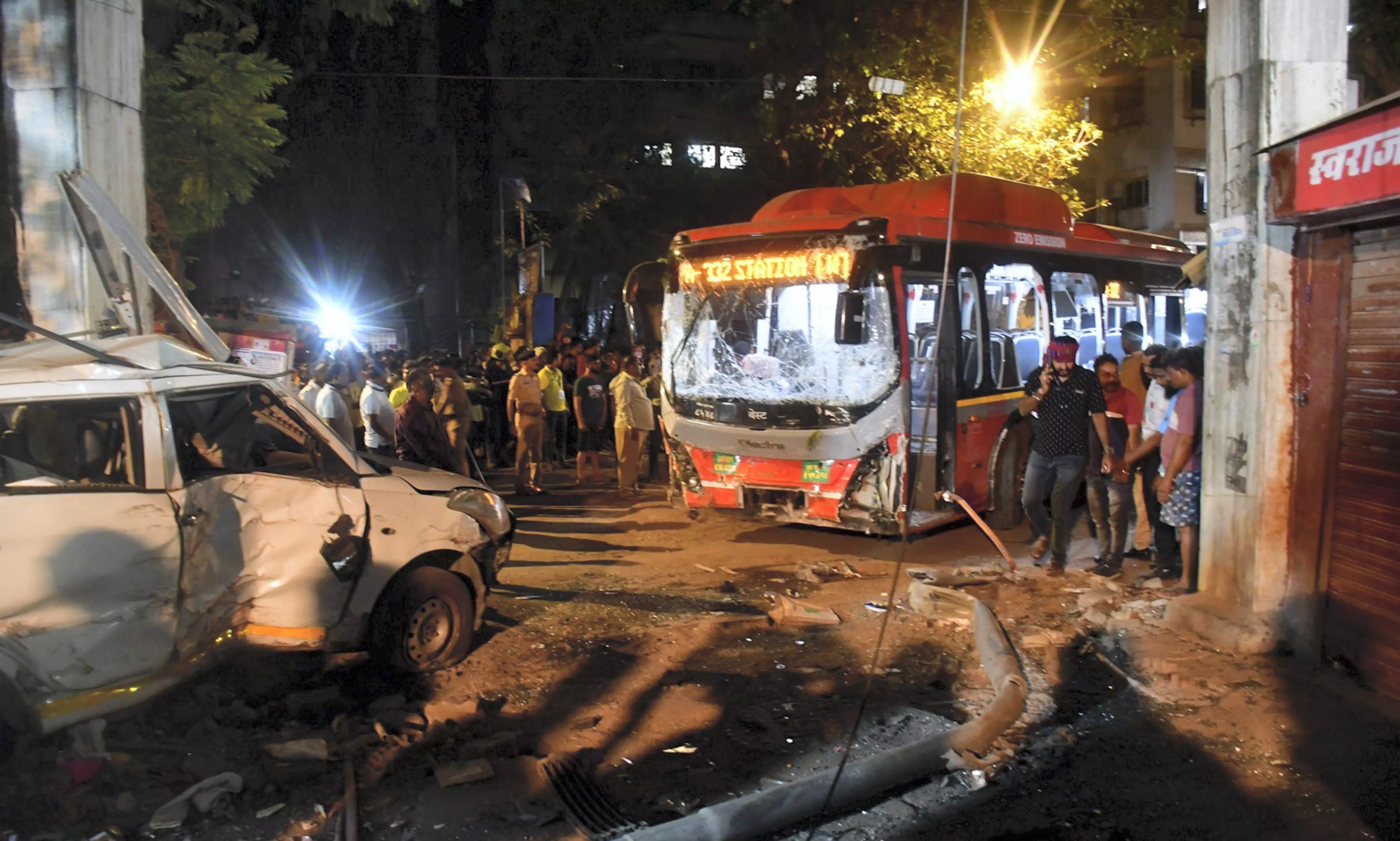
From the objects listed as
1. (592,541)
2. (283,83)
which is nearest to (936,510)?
(592,541)

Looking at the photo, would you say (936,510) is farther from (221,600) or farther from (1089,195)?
(1089,195)

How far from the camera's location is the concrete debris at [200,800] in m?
4.07

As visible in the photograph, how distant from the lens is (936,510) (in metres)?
8.74

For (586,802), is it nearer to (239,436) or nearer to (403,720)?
(403,720)

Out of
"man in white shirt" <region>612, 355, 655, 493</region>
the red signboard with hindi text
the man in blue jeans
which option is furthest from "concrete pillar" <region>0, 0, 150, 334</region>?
the red signboard with hindi text

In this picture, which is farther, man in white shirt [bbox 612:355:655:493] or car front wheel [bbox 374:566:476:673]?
man in white shirt [bbox 612:355:655:493]

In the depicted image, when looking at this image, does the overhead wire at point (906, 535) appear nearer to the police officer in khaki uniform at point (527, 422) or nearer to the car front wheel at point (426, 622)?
the car front wheel at point (426, 622)

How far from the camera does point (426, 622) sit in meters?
5.83

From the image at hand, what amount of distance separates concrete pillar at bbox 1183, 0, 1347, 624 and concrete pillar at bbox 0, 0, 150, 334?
22.9 feet

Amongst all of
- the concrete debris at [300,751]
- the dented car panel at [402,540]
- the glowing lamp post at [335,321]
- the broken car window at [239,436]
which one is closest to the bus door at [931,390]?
the dented car panel at [402,540]

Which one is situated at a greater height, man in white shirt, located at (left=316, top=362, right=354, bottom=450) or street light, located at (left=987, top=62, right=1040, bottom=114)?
street light, located at (left=987, top=62, right=1040, bottom=114)

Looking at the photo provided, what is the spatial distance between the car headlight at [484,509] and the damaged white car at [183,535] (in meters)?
0.02

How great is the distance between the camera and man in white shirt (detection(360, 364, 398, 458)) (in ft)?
32.9

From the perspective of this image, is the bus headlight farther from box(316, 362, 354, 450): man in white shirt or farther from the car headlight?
the car headlight
